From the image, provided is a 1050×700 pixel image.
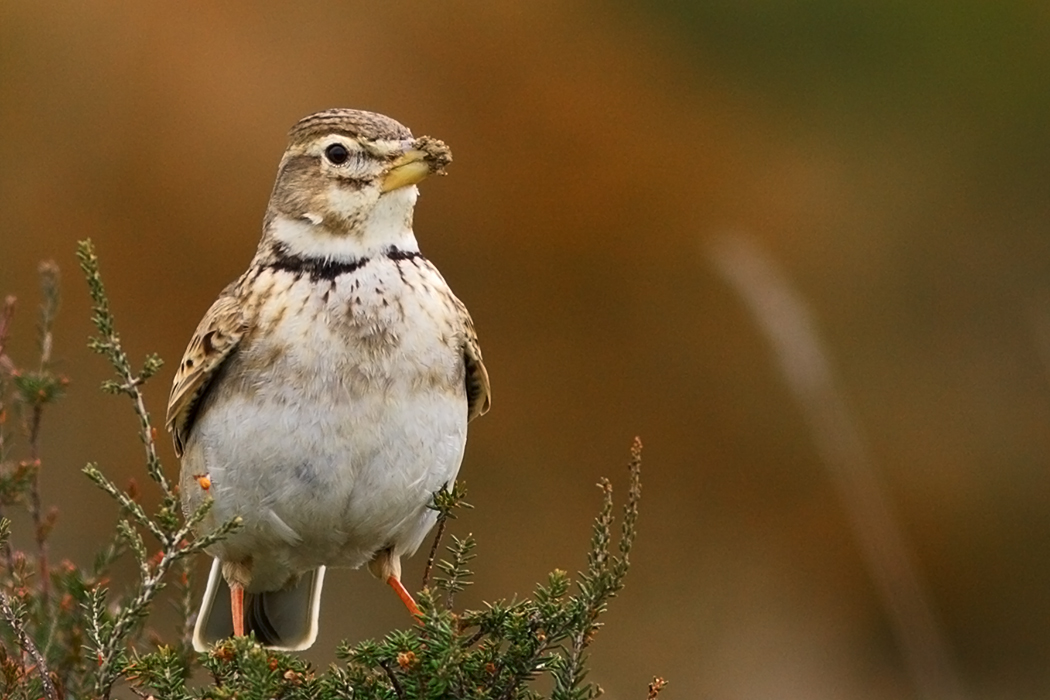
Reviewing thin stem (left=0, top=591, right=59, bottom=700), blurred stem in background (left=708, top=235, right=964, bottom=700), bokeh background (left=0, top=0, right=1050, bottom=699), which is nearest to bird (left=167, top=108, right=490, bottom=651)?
thin stem (left=0, top=591, right=59, bottom=700)

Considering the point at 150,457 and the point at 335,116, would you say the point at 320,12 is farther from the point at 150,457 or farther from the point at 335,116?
the point at 150,457

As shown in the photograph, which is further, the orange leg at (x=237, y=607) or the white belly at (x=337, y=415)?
the orange leg at (x=237, y=607)

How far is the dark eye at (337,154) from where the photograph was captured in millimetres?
4512

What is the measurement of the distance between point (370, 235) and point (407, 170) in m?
0.22

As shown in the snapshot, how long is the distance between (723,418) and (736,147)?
213 cm

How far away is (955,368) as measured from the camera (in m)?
10.9

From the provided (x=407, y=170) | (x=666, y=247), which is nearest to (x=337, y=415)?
(x=407, y=170)

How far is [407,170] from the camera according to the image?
14.4ft

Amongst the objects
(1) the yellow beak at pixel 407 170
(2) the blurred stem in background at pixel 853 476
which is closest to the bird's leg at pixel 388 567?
(1) the yellow beak at pixel 407 170

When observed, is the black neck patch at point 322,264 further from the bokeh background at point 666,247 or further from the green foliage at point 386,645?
the bokeh background at point 666,247

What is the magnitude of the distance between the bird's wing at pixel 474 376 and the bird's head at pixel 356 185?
315mm

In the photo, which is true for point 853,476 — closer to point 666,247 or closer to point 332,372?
point 332,372

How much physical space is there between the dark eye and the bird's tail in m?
1.32

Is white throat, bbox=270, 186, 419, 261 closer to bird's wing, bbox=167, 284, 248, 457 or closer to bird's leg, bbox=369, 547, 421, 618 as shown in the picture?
bird's wing, bbox=167, 284, 248, 457
